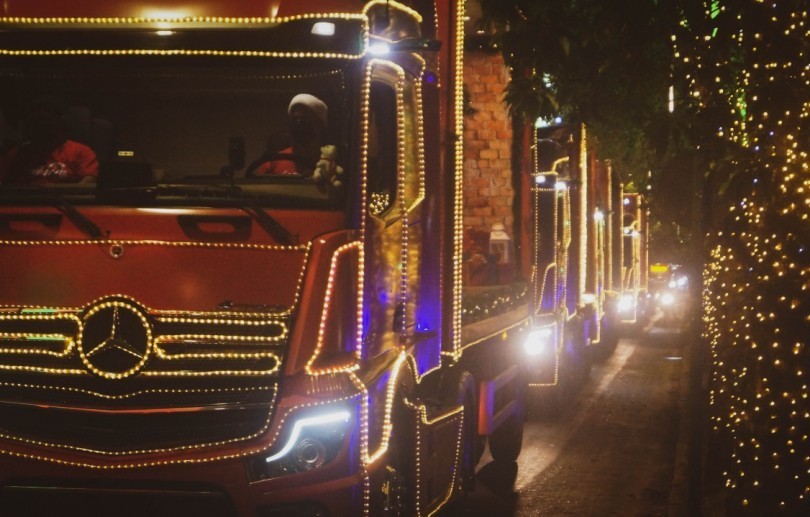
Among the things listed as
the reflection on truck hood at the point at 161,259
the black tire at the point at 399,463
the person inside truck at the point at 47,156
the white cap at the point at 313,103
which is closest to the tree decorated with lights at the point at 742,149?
the black tire at the point at 399,463

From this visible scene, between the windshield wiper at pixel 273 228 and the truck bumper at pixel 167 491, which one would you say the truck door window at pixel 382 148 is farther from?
the truck bumper at pixel 167 491

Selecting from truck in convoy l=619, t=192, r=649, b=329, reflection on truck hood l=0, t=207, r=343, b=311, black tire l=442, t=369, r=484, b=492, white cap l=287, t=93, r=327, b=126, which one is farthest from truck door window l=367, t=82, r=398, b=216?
truck in convoy l=619, t=192, r=649, b=329

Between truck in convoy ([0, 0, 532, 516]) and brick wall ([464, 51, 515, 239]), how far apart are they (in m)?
4.57

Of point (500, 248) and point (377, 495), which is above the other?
point (500, 248)

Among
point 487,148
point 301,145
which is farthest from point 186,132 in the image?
point 487,148

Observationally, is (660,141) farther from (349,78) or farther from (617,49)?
(349,78)

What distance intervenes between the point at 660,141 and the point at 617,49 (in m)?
0.76

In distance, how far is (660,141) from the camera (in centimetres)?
886

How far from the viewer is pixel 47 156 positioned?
5.71 meters

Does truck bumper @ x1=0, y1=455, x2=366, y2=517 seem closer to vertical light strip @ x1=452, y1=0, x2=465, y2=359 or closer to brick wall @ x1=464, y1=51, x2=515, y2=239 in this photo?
vertical light strip @ x1=452, y1=0, x2=465, y2=359

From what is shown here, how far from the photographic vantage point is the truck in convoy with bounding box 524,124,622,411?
512 inches

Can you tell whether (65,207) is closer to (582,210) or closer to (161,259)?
(161,259)

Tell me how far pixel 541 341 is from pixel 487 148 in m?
2.75

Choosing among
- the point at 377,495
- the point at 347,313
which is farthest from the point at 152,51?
the point at 377,495
